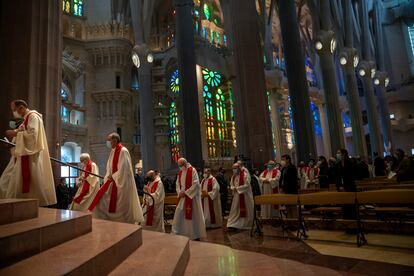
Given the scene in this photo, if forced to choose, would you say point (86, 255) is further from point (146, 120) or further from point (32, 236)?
point (146, 120)

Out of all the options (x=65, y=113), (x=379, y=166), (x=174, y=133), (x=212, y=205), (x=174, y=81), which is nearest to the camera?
(x=212, y=205)

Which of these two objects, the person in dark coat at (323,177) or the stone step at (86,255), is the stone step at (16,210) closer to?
the stone step at (86,255)

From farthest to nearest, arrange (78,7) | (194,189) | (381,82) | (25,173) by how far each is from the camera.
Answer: (381,82)
(78,7)
(194,189)
(25,173)

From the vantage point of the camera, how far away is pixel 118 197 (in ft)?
16.9

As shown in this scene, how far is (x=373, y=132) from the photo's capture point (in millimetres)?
26328

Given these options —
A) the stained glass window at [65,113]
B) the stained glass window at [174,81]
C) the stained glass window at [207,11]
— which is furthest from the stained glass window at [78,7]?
the stained glass window at [207,11]

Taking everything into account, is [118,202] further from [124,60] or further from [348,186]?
[124,60]

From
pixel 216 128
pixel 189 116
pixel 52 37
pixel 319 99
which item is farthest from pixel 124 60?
pixel 319 99

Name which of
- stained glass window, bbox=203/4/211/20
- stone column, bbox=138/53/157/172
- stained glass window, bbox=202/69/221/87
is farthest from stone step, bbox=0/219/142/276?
stained glass window, bbox=203/4/211/20

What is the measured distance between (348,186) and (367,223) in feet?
3.30

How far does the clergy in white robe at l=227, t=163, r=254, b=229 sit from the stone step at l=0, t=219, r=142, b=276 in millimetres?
5023

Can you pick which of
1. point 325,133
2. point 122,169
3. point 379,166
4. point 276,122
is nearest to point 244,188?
point 122,169

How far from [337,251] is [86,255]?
13.4 feet

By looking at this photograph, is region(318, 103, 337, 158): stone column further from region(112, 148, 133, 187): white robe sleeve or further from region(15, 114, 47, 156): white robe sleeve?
region(15, 114, 47, 156): white robe sleeve
